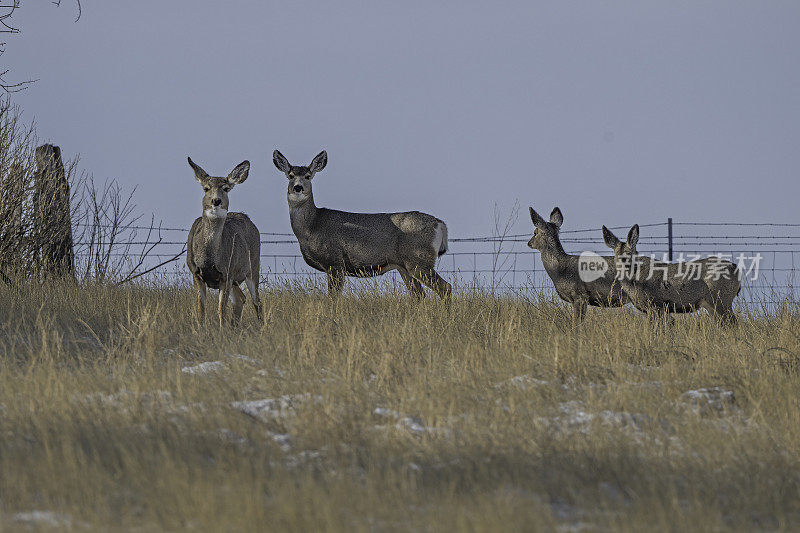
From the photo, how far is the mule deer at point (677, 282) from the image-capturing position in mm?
10039

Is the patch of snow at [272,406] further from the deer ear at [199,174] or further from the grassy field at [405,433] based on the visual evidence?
the deer ear at [199,174]

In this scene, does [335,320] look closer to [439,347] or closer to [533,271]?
[439,347]

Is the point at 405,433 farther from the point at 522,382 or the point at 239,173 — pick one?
the point at 239,173

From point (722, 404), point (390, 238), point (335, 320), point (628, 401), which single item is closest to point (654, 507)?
point (628, 401)

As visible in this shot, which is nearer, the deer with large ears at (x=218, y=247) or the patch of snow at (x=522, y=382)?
the patch of snow at (x=522, y=382)

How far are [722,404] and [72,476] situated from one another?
424 cm

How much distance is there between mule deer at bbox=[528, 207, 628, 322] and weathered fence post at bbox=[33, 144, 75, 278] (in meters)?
7.02

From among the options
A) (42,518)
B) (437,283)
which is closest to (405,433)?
(42,518)

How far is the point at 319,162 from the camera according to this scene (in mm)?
12477

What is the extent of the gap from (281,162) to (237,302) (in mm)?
2986

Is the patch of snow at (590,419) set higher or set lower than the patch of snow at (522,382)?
lower

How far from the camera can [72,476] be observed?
437 cm

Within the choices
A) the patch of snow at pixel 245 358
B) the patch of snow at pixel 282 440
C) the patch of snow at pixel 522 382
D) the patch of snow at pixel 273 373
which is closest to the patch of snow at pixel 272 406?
the patch of snow at pixel 282 440

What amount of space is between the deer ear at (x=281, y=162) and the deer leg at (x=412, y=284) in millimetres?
2046
